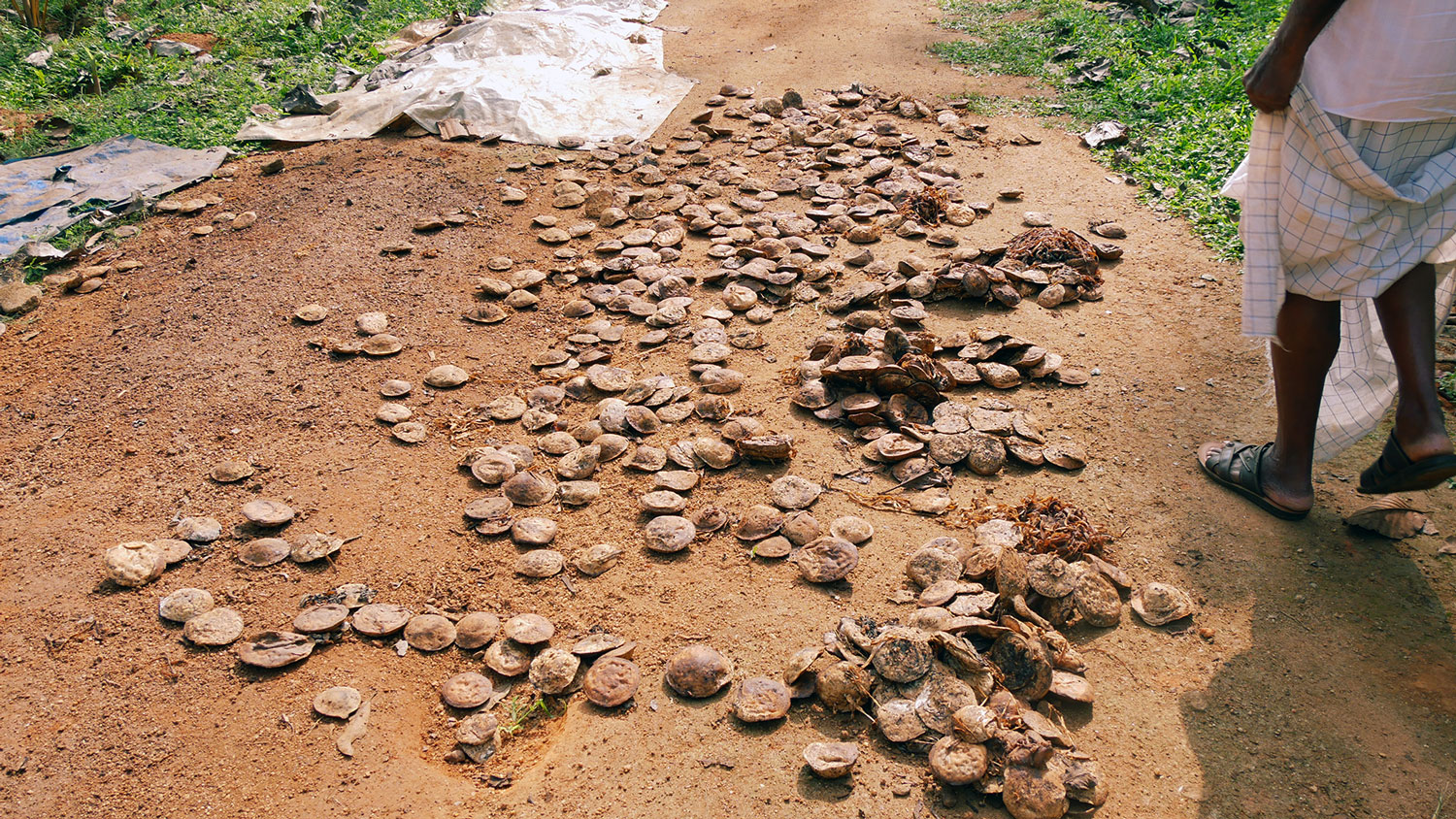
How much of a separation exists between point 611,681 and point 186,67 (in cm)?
706

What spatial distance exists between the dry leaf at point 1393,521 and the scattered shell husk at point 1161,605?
2.12 ft

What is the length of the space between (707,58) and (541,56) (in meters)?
1.61

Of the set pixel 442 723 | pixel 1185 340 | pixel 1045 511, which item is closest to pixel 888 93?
pixel 1185 340

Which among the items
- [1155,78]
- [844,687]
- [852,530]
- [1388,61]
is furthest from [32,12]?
[1388,61]

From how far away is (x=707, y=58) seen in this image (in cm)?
737

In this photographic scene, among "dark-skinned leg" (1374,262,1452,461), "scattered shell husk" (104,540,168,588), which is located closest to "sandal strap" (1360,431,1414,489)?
"dark-skinned leg" (1374,262,1452,461)

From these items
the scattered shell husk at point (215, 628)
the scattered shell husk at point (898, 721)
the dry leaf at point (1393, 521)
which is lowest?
the scattered shell husk at point (215, 628)

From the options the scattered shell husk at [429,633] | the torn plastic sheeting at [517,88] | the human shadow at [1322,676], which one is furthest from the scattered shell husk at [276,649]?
the torn plastic sheeting at [517,88]

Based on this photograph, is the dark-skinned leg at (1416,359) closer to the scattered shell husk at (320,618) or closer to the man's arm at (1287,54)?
the man's arm at (1287,54)

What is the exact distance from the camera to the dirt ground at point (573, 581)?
1964 mm

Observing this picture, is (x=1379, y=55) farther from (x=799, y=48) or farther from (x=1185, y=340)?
(x=799, y=48)

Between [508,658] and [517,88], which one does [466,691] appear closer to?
[508,658]

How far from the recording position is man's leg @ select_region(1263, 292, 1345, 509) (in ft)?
7.70

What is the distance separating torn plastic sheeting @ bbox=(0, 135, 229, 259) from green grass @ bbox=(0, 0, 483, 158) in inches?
11.4
